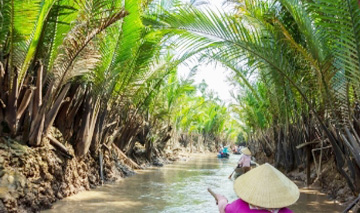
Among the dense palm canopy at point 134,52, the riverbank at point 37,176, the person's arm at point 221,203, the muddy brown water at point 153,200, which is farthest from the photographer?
the muddy brown water at point 153,200

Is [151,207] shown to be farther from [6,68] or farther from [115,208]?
[6,68]

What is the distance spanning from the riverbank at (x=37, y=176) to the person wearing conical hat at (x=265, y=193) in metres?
3.99

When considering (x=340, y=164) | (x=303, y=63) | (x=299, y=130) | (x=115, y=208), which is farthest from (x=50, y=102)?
(x=299, y=130)

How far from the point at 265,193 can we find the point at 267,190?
0.08 feet

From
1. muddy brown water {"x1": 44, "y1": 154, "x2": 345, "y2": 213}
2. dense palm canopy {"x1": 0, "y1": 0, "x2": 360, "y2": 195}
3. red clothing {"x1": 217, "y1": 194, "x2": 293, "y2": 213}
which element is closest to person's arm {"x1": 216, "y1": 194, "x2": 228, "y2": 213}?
red clothing {"x1": 217, "y1": 194, "x2": 293, "y2": 213}

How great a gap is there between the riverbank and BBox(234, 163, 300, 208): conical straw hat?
4.03 metres

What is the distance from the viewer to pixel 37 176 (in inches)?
247

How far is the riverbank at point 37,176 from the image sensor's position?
5.38 meters

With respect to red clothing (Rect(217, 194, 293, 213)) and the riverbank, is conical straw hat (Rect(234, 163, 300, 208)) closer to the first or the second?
red clothing (Rect(217, 194, 293, 213))

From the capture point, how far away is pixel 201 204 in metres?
7.70

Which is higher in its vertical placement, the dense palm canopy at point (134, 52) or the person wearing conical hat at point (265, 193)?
the dense palm canopy at point (134, 52)

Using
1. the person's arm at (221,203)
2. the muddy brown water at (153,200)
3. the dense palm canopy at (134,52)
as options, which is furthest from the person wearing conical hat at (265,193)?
the muddy brown water at (153,200)

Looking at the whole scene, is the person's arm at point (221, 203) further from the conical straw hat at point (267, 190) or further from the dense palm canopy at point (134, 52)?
the dense palm canopy at point (134, 52)

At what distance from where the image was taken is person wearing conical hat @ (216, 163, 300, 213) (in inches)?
86.8
